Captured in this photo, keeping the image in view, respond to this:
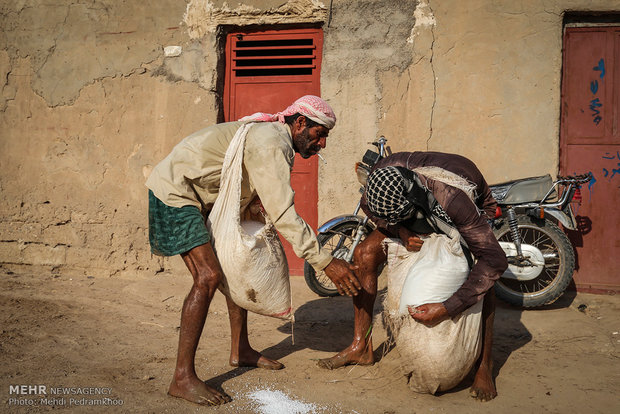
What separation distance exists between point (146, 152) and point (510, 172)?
339cm

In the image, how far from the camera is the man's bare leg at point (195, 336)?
8.88 ft

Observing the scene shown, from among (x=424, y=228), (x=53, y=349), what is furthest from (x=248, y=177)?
(x=53, y=349)

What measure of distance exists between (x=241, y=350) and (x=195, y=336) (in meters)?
0.59

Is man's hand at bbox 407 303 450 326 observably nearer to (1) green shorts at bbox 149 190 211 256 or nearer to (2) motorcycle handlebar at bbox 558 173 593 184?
(1) green shorts at bbox 149 190 211 256

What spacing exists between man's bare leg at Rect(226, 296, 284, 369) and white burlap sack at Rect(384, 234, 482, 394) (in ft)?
2.83

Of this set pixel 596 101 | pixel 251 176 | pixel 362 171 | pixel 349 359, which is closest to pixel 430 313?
pixel 349 359

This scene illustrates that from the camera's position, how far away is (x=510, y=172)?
4809 mm

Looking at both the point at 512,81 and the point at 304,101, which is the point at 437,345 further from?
the point at 512,81

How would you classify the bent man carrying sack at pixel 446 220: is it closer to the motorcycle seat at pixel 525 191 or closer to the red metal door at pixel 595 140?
the motorcycle seat at pixel 525 191

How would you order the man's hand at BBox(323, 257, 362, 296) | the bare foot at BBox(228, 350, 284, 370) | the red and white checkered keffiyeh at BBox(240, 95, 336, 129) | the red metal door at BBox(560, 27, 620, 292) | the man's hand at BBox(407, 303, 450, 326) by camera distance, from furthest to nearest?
the red metal door at BBox(560, 27, 620, 292)
the bare foot at BBox(228, 350, 284, 370)
the red and white checkered keffiyeh at BBox(240, 95, 336, 129)
the man's hand at BBox(323, 257, 362, 296)
the man's hand at BBox(407, 303, 450, 326)

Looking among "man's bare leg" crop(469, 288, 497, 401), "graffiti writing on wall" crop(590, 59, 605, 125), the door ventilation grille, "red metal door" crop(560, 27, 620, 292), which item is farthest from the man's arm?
the door ventilation grille

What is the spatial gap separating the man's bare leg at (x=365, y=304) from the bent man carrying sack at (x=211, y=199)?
0.50 m

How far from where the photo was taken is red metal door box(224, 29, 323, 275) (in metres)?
5.25

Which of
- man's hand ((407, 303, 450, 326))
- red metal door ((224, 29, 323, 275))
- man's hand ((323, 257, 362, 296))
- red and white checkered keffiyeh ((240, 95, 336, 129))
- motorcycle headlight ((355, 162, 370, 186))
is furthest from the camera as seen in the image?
red metal door ((224, 29, 323, 275))
